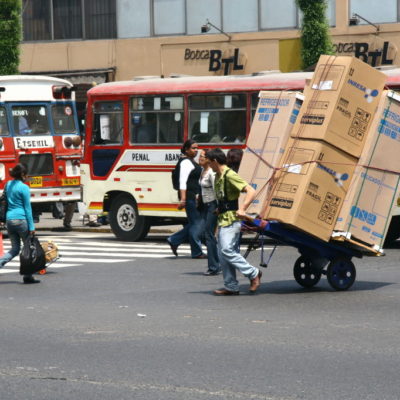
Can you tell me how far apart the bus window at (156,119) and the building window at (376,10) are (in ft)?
43.0

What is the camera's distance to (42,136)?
23359 mm

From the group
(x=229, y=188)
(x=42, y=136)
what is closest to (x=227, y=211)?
(x=229, y=188)

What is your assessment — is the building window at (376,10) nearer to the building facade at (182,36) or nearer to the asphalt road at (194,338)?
the building facade at (182,36)

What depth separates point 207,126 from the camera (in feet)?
68.8

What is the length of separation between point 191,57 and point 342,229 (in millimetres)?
23179

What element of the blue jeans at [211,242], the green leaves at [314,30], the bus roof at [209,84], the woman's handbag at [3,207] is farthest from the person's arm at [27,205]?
the green leaves at [314,30]

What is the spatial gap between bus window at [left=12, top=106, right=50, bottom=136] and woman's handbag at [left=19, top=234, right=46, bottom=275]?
28.1ft

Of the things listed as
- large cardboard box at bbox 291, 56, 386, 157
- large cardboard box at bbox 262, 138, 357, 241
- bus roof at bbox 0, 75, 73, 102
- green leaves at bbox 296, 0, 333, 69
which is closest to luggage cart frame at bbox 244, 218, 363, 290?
large cardboard box at bbox 262, 138, 357, 241

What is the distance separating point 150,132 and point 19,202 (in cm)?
704

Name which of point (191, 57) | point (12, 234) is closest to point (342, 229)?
point (12, 234)

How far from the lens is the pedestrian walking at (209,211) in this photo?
14953 millimetres

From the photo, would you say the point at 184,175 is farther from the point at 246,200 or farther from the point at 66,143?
the point at 66,143

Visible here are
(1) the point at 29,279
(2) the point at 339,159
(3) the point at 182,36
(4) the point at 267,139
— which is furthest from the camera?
(3) the point at 182,36

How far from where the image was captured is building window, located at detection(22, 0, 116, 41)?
36.7 m
